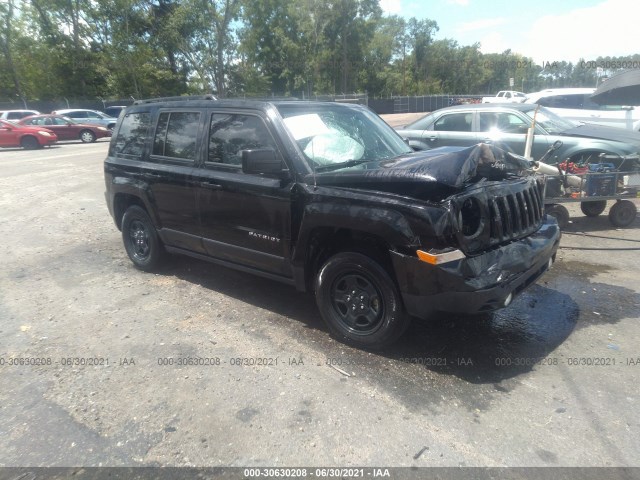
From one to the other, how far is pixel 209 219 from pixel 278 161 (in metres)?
1.14

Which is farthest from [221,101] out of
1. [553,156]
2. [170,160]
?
[553,156]

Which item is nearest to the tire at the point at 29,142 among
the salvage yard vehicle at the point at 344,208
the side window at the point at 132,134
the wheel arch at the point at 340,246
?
the side window at the point at 132,134

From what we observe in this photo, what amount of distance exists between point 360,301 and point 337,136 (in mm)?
1559

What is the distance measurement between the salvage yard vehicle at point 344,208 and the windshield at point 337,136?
0.05ft

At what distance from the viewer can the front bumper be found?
3068mm

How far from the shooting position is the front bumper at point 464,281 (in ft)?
10.1

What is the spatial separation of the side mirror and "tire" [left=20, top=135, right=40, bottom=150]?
72.0ft

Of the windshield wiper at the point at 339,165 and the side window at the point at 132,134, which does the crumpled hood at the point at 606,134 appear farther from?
the side window at the point at 132,134

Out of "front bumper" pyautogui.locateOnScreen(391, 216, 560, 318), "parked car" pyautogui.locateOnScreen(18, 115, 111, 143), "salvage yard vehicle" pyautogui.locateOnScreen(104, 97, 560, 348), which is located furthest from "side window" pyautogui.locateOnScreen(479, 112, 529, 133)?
"parked car" pyautogui.locateOnScreen(18, 115, 111, 143)

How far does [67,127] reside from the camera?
2356cm

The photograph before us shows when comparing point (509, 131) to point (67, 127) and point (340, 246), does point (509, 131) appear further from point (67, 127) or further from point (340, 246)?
point (67, 127)

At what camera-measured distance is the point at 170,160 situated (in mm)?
4906

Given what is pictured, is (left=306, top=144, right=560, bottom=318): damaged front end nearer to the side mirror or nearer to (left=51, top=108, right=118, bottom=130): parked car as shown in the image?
the side mirror

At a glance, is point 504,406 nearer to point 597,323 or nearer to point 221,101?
point 597,323
